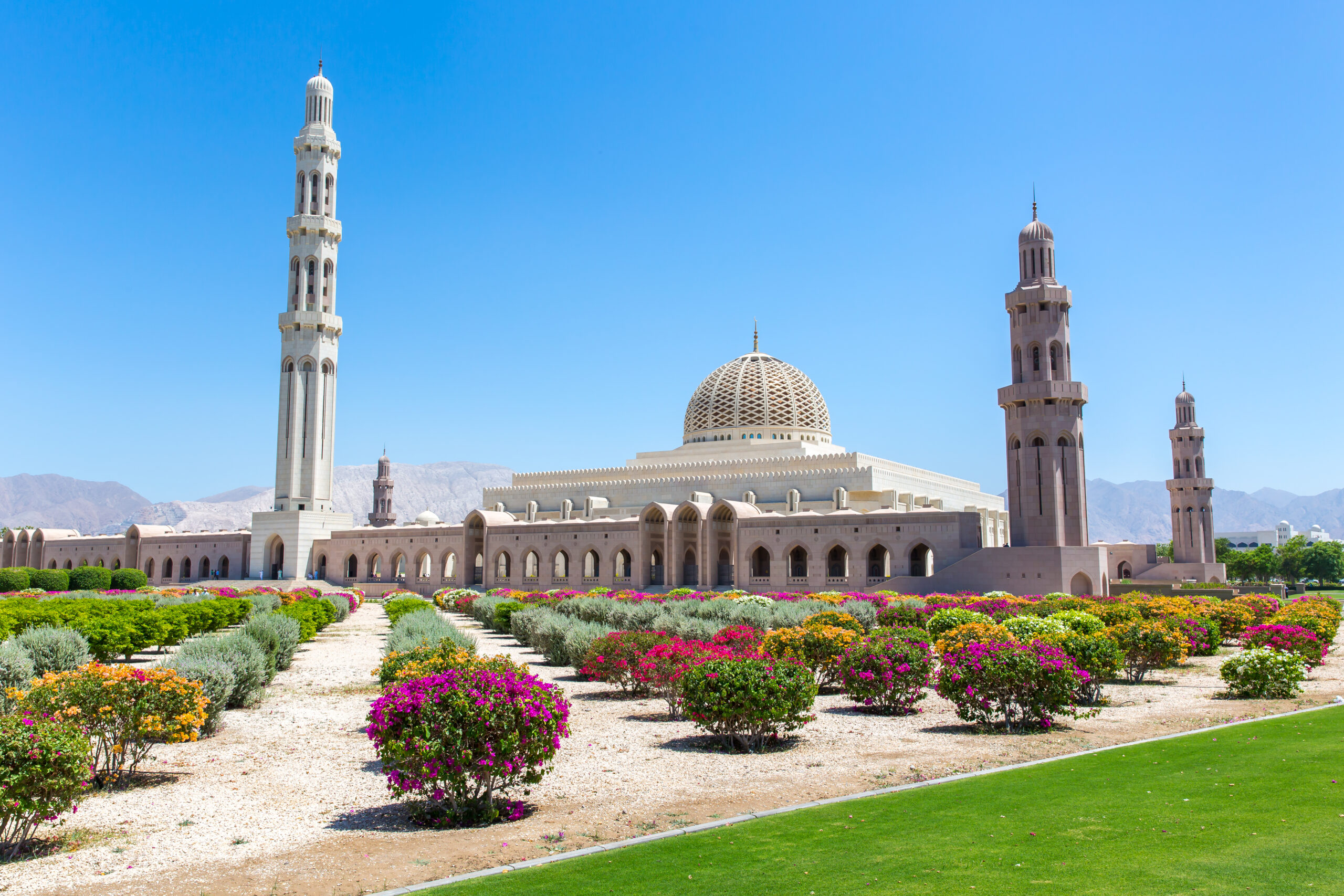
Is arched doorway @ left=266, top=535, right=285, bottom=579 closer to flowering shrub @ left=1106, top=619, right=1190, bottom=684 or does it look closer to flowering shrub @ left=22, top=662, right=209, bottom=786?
flowering shrub @ left=22, top=662, right=209, bottom=786

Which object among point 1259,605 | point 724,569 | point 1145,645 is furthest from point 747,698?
point 724,569

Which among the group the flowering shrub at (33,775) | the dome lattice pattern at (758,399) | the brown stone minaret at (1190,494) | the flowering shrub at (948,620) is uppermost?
the dome lattice pattern at (758,399)

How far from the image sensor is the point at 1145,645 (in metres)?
14.6

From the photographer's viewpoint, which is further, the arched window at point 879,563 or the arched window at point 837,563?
the arched window at point 837,563

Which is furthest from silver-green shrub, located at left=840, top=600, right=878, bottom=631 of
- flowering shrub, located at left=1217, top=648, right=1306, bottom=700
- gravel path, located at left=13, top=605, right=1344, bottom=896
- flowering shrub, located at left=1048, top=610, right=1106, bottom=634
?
flowering shrub, located at left=1217, top=648, right=1306, bottom=700

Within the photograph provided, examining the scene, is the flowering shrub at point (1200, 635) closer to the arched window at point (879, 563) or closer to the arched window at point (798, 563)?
the arched window at point (879, 563)

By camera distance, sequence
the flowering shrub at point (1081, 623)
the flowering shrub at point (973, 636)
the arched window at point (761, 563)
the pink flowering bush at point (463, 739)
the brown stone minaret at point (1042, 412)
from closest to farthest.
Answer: the pink flowering bush at point (463, 739) < the flowering shrub at point (973, 636) < the flowering shrub at point (1081, 623) < the brown stone minaret at point (1042, 412) < the arched window at point (761, 563)

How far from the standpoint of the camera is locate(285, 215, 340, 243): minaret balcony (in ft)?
159

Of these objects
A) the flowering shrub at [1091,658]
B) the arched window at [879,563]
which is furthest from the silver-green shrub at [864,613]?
the arched window at [879,563]

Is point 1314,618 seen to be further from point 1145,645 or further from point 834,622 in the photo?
point 834,622

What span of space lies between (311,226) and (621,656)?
4198 centimetres

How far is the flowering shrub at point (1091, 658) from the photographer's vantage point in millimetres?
12250

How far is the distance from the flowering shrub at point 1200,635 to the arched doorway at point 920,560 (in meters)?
16.3

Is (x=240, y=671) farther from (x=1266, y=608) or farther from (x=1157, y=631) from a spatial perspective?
(x=1266, y=608)
